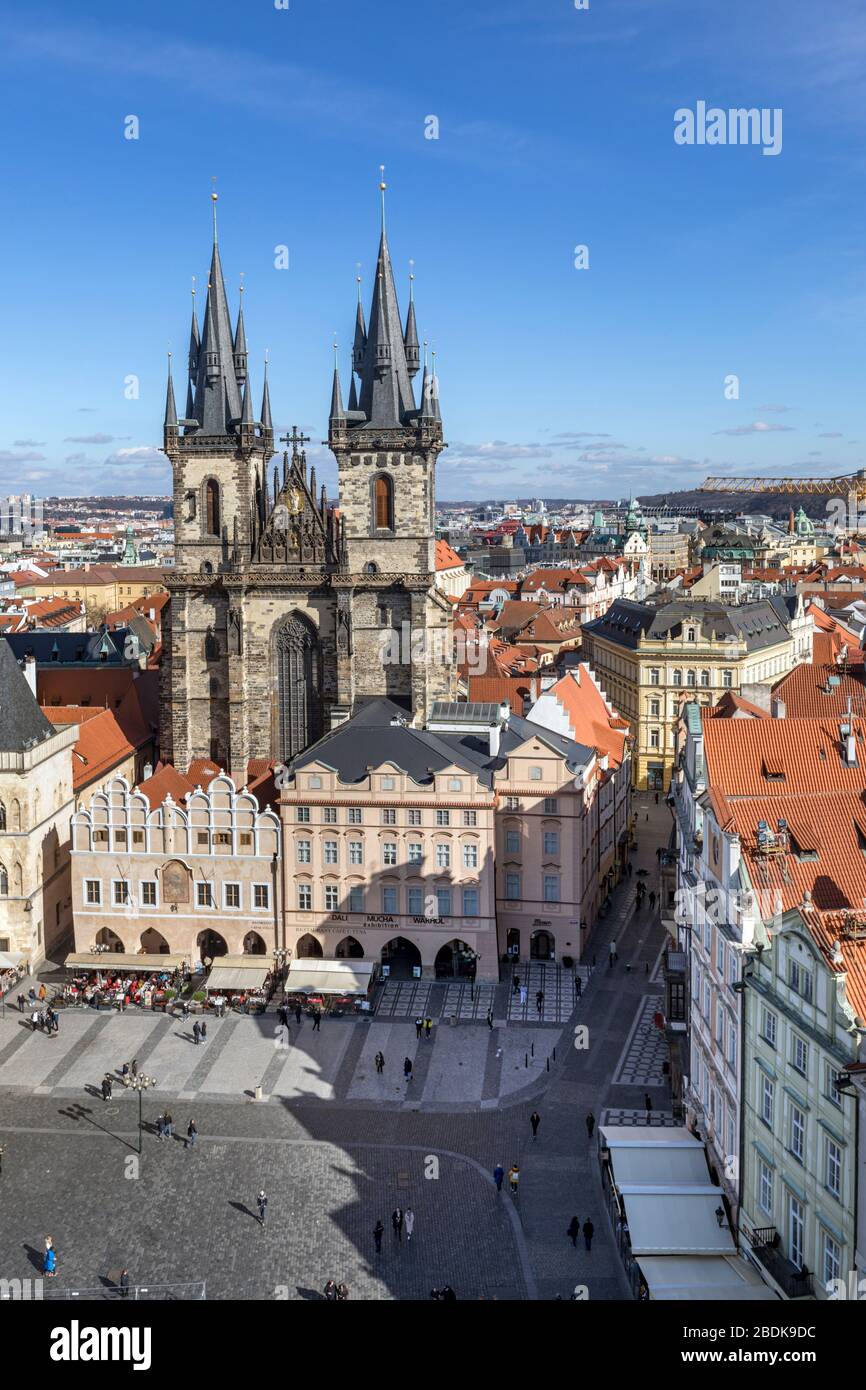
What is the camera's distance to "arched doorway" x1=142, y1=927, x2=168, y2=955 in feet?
210

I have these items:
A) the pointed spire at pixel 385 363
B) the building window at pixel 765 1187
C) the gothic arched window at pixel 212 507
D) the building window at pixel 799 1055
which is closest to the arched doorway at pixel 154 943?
the gothic arched window at pixel 212 507

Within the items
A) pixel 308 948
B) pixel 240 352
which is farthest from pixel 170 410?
pixel 308 948

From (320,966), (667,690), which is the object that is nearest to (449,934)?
(320,966)

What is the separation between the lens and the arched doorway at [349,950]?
6275 centimetres

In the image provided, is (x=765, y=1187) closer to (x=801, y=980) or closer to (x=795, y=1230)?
(x=795, y=1230)

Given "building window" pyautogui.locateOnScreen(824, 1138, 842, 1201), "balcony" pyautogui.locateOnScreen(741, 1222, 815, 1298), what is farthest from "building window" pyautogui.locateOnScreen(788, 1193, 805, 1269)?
"building window" pyautogui.locateOnScreen(824, 1138, 842, 1201)

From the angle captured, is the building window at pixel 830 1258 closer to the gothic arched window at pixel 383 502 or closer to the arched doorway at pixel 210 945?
the arched doorway at pixel 210 945

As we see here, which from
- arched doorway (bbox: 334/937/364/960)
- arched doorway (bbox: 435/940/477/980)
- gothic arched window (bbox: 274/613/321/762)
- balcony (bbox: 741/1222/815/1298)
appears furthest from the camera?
gothic arched window (bbox: 274/613/321/762)

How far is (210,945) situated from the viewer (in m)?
64.7

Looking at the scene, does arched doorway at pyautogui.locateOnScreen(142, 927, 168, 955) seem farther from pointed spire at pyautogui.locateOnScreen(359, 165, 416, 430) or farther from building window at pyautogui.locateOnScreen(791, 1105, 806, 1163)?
building window at pyautogui.locateOnScreen(791, 1105, 806, 1163)

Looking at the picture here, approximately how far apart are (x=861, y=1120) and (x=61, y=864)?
1975 inches

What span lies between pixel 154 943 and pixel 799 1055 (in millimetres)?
40347

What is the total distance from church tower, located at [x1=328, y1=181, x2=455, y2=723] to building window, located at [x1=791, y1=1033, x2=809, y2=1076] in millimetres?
45722
